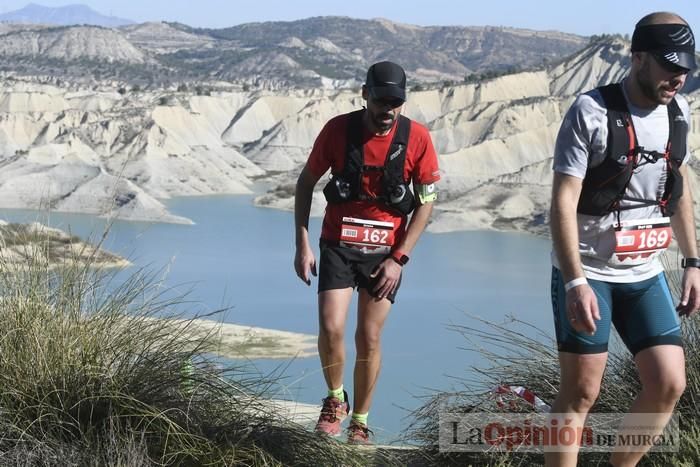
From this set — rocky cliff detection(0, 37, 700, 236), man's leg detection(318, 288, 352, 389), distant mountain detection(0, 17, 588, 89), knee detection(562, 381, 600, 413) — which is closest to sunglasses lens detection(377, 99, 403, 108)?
man's leg detection(318, 288, 352, 389)

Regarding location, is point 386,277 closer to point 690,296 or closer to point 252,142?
point 690,296

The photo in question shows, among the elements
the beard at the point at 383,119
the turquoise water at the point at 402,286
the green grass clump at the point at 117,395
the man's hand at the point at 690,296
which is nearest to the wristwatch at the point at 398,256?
the beard at the point at 383,119

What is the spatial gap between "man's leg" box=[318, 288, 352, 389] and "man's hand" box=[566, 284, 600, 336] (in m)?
1.12

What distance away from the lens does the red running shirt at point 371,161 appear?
359 cm

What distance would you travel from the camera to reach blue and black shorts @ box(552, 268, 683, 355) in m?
2.70

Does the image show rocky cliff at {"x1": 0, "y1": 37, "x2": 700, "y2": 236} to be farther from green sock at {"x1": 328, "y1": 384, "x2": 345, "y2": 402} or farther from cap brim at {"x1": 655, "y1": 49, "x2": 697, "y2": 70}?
cap brim at {"x1": 655, "y1": 49, "x2": 697, "y2": 70}

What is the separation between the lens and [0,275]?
3.21m

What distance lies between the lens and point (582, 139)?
271cm

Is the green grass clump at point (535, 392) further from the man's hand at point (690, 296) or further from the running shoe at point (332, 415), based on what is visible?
the man's hand at point (690, 296)

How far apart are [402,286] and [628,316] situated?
63.8 feet

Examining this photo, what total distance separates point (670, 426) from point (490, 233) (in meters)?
30.1

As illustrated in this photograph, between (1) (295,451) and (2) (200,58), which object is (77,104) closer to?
(1) (295,451)

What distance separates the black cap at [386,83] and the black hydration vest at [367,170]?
0.13 meters

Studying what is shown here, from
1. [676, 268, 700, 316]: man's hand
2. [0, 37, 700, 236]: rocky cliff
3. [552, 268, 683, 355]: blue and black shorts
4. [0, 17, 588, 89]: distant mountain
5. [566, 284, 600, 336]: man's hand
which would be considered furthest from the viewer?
[0, 17, 588, 89]: distant mountain
